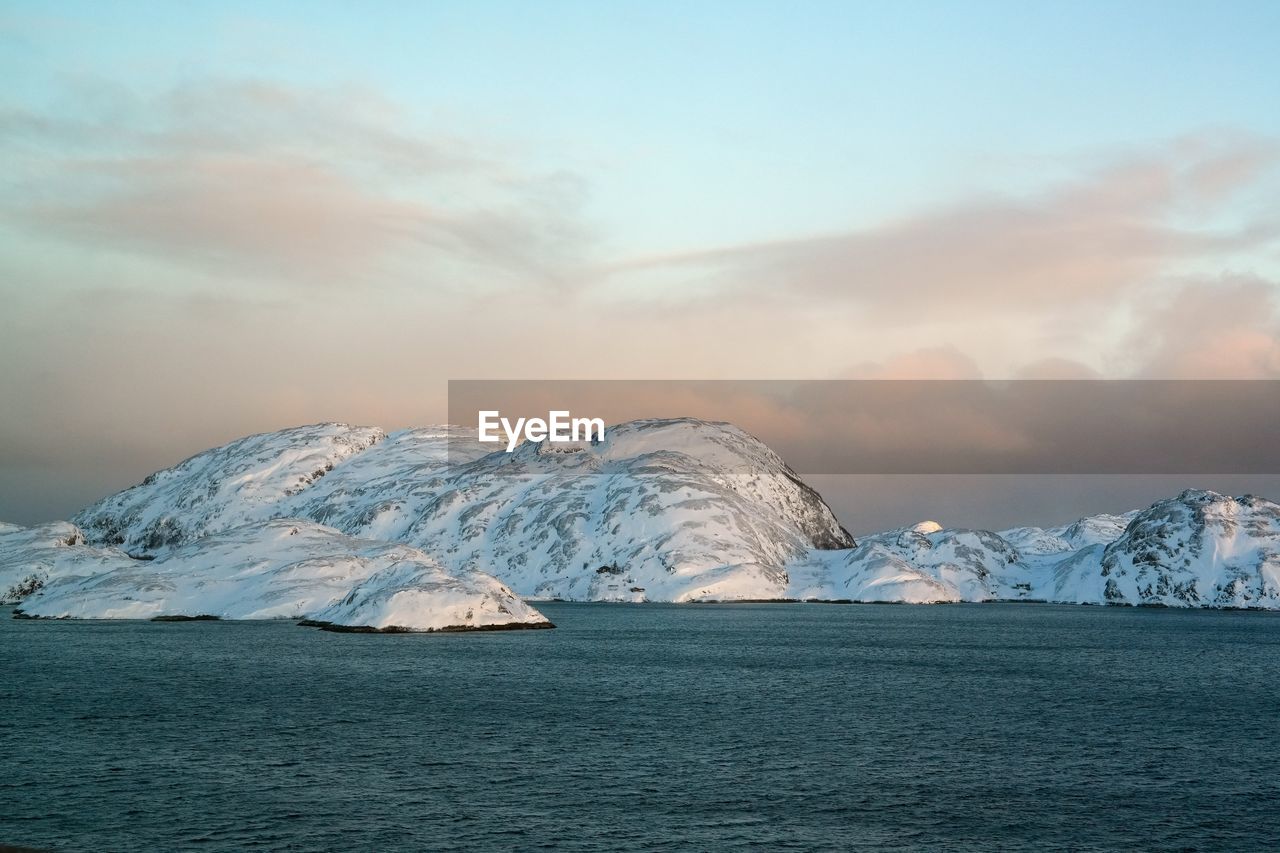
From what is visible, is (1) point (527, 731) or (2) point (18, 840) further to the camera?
(1) point (527, 731)

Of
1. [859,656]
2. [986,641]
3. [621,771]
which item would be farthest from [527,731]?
[986,641]

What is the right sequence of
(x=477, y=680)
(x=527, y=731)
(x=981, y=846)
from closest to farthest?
1. (x=981, y=846)
2. (x=527, y=731)
3. (x=477, y=680)

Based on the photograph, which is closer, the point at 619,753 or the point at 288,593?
the point at 619,753

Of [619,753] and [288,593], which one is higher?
[619,753]

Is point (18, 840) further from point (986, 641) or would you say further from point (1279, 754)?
point (986, 641)

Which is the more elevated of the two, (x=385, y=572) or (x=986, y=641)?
(x=385, y=572)

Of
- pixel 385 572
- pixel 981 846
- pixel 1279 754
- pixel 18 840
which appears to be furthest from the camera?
pixel 385 572

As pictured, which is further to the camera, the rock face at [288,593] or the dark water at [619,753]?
the rock face at [288,593]

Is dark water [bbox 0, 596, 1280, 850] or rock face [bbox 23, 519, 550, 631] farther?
rock face [bbox 23, 519, 550, 631]
